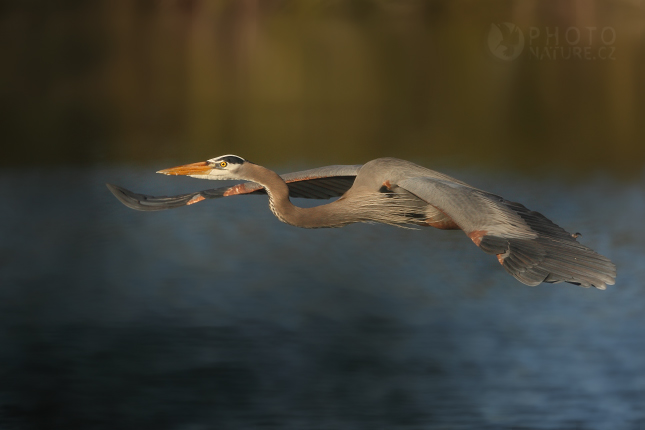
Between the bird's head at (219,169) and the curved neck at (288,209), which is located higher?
the bird's head at (219,169)

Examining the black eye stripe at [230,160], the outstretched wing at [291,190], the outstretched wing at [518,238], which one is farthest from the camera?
the outstretched wing at [291,190]

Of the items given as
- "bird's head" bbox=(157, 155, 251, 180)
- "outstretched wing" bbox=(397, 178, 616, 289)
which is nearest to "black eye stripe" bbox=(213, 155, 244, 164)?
"bird's head" bbox=(157, 155, 251, 180)

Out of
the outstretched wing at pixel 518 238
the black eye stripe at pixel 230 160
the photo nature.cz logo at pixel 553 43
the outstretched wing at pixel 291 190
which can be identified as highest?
the photo nature.cz logo at pixel 553 43

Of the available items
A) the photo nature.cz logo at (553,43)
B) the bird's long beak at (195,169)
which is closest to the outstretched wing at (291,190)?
the bird's long beak at (195,169)

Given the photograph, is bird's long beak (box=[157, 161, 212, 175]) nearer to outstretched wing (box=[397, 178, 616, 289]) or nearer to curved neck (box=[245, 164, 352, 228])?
curved neck (box=[245, 164, 352, 228])

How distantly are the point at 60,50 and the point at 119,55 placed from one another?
5.40 feet

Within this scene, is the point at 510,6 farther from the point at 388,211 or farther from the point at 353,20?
the point at 388,211

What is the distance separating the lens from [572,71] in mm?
25922

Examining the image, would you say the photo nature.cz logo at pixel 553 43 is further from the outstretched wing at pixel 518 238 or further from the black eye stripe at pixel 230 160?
the black eye stripe at pixel 230 160

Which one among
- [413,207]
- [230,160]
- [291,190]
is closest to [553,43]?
[291,190]

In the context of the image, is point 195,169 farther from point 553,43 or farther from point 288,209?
point 553,43

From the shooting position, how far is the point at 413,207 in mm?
7828

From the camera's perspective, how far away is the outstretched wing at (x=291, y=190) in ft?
24.8

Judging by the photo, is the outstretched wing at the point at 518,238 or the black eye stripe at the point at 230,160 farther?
the black eye stripe at the point at 230,160
